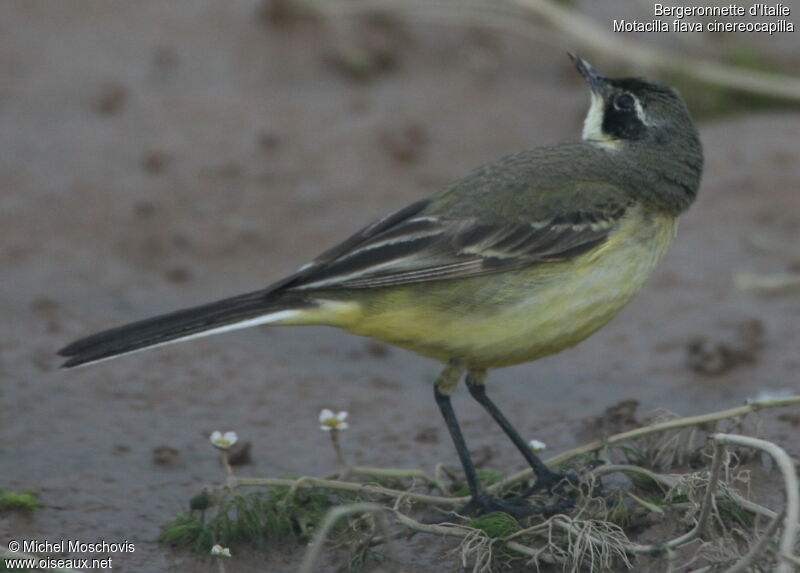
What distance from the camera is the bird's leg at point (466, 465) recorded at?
5973 millimetres

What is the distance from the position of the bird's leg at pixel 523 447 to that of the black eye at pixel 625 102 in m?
1.63

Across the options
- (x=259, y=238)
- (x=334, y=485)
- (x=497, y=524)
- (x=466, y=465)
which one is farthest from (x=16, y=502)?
(x=259, y=238)

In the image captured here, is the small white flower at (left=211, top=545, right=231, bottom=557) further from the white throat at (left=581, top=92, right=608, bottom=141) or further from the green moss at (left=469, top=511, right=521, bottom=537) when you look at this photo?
the white throat at (left=581, top=92, right=608, bottom=141)

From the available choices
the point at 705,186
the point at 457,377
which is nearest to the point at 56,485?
the point at 457,377

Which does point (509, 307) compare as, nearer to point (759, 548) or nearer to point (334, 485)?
point (334, 485)

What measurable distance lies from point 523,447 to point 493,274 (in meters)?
0.90

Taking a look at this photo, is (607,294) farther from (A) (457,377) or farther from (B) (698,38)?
(B) (698,38)

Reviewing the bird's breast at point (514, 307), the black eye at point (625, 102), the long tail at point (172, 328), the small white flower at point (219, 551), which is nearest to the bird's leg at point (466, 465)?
the bird's breast at point (514, 307)

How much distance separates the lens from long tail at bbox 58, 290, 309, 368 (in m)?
5.87

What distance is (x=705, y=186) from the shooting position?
10086 millimetres

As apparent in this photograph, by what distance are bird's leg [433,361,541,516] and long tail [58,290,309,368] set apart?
2.80 ft

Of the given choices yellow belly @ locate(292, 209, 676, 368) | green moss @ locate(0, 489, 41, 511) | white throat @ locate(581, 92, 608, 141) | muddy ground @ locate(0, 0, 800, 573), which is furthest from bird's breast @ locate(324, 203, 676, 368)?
green moss @ locate(0, 489, 41, 511)

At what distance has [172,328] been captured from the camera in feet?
19.4

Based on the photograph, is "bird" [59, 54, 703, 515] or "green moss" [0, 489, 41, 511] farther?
"green moss" [0, 489, 41, 511]
